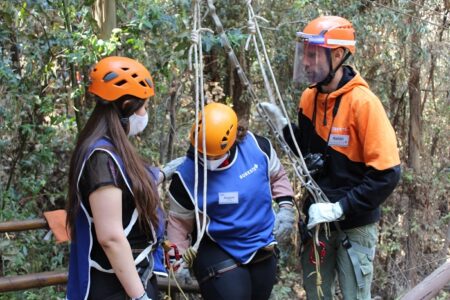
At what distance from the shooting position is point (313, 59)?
312 cm

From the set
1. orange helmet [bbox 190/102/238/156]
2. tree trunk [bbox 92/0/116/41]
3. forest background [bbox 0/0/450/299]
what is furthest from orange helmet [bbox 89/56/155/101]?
tree trunk [bbox 92/0/116/41]

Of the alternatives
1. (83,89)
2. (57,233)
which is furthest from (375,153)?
(83,89)

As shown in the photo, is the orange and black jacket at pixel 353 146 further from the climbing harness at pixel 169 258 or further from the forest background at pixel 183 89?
the forest background at pixel 183 89

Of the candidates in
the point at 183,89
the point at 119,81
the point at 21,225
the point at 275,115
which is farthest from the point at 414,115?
the point at 119,81

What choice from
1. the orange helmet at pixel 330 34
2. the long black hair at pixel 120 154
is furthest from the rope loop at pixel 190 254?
the orange helmet at pixel 330 34

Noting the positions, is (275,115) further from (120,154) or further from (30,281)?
(30,281)

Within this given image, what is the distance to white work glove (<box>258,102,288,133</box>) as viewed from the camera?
3467 mm

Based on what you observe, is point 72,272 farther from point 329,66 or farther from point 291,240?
point 291,240

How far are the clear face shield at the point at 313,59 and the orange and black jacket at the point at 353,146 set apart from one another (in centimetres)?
10

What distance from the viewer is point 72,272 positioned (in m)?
2.41

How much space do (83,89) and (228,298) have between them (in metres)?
2.27

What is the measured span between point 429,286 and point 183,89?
146 inches

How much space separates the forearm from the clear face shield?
4.65ft

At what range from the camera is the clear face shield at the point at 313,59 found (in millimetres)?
3080
